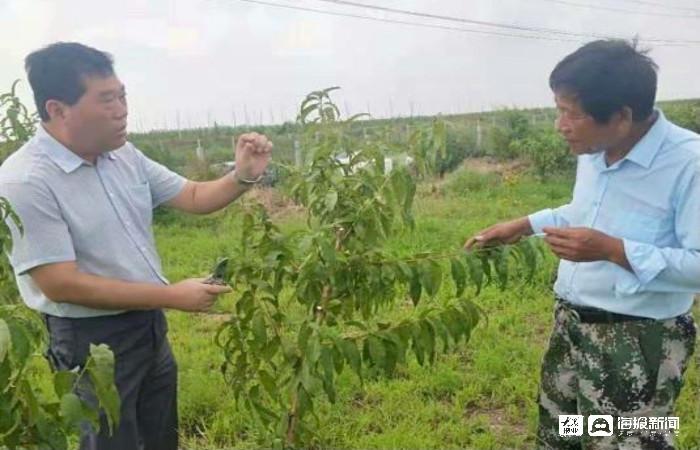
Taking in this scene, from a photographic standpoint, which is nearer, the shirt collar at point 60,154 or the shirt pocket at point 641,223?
the shirt pocket at point 641,223

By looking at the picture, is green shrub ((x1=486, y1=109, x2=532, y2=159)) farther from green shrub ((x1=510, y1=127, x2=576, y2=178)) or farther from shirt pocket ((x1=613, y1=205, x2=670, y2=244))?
shirt pocket ((x1=613, y1=205, x2=670, y2=244))

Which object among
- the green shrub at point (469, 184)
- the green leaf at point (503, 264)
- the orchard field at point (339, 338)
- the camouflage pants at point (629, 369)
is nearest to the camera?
the orchard field at point (339, 338)

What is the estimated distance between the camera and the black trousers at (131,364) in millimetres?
2191

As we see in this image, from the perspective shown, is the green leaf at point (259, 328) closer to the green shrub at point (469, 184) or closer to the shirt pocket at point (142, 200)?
the shirt pocket at point (142, 200)

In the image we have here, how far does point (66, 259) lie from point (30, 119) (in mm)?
1435

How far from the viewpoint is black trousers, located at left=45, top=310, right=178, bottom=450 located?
2191 millimetres

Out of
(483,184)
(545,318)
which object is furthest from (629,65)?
(483,184)

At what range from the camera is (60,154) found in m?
2.14

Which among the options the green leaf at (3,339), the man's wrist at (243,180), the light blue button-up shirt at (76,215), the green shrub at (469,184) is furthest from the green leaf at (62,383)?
the green shrub at (469,184)

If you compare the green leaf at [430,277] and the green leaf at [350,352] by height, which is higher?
the green leaf at [430,277]

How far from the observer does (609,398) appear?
2150mm

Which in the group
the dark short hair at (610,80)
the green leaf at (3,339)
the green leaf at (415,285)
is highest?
the dark short hair at (610,80)

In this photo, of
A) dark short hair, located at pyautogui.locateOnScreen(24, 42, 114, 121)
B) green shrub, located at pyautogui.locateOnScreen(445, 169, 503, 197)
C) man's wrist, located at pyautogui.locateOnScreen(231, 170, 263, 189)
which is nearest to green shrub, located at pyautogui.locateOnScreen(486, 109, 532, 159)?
green shrub, located at pyautogui.locateOnScreen(445, 169, 503, 197)

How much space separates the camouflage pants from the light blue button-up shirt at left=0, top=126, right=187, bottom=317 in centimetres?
131
